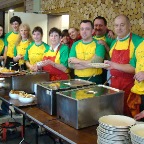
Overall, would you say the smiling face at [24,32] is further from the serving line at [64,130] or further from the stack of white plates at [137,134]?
the stack of white plates at [137,134]

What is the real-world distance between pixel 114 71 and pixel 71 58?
53cm

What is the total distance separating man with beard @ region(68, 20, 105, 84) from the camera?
2877mm

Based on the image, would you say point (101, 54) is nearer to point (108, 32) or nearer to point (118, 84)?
point (118, 84)

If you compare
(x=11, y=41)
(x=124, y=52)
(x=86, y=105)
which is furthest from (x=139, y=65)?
(x=11, y=41)

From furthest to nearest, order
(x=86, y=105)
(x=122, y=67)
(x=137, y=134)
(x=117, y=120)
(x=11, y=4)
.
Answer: (x=11, y=4), (x=122, y=67), (x=86, y=105), (x=117, y=120), (x=137, y=134)

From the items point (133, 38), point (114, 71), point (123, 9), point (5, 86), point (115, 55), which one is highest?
point (123, 9)

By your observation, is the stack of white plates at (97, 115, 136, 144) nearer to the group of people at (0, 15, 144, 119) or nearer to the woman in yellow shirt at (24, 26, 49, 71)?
the group of people at (0, 15, 144, 119)

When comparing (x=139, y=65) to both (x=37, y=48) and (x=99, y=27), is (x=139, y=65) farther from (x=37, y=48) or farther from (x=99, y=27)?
(x=37, y=48)

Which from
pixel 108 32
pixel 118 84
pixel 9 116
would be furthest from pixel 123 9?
pixel 9 116

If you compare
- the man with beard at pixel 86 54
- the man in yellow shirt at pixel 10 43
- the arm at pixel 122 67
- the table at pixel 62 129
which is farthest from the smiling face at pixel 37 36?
the table at pixel 62 129

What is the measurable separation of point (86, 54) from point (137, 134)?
1.70 meters

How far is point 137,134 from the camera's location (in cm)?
135

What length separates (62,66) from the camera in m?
3.12

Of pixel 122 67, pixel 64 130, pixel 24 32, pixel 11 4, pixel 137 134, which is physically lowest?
pixel 64 130
